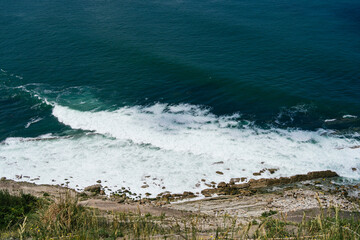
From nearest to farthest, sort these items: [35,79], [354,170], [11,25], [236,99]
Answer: [354,170] < [236,99] < [35,79] < [11,25]

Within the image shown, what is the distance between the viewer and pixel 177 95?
115 feet

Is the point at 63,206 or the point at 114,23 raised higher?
the point at 114,23

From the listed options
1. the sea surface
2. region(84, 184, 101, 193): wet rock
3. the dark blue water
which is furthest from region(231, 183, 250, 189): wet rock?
region(84, 184, 101, 193): wet rock

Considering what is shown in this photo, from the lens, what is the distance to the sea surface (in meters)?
25.8

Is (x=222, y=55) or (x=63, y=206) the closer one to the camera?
(x=63, y=206)

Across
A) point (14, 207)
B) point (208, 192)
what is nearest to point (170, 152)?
point (208, 192)

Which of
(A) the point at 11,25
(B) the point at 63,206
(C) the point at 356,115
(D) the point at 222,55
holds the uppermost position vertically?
(A) the point at 11,25

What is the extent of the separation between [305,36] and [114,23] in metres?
33.0

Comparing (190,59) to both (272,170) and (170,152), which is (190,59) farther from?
(272,170)

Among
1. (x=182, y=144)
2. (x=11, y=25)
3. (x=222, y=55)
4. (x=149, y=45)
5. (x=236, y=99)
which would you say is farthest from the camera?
(x=11, y=25)

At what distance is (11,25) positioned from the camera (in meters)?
53.5

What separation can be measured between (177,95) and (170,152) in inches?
388

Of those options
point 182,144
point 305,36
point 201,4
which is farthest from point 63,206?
point 201,4

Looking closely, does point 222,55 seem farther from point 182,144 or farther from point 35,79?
point 35,79
